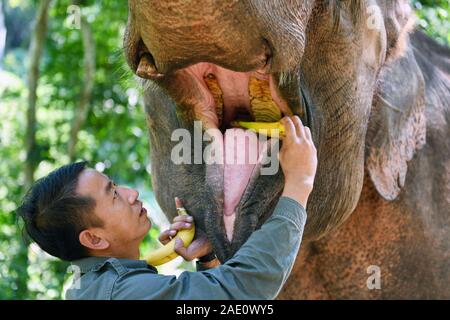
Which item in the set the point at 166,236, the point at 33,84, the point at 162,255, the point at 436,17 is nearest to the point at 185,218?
the point at 166,236

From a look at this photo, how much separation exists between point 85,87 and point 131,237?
208 inches

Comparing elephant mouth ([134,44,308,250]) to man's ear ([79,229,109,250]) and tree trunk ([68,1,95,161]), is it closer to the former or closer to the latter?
man's ear ([79,229,109,250])

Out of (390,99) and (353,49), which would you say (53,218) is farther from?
(390,99)

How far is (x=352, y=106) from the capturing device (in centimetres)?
368

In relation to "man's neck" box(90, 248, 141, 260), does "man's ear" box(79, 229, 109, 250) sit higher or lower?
higher

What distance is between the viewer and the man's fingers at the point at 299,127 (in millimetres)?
3151

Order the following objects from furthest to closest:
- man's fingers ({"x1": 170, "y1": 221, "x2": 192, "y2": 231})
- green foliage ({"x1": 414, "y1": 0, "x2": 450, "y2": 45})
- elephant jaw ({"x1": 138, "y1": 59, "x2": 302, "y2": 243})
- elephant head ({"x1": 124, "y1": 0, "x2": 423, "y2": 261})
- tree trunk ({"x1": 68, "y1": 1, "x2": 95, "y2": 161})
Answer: tree trunk ({"x1": 68, "y1": 1, "x2": 95, "y2": 161}), green foliage ({"x1": 414, "y1": 0, "x2": 450, "y2": 45}), man's fingers ({"x1": 170, "y1": 221, "x2": 192, "y2": 231}), elephant jaw ({"x1": 138, "y1": 59, "x2": 302, "y2": 243}), elephant head ({"x1": 124, "y1": 0, "x2": 423, "y2": 261})

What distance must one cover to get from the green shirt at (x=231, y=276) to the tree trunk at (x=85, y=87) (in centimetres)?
535

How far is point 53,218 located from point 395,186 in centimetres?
177

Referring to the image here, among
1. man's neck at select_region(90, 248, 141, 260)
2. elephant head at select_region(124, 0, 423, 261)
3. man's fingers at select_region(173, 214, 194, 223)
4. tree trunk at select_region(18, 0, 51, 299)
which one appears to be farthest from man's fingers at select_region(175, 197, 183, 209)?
tree trunk at select_region(18, 0, 51, 299)

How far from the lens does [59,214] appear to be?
303 cm

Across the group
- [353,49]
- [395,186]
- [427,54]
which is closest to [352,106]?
[353,49]

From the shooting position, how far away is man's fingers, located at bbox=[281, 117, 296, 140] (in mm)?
3133

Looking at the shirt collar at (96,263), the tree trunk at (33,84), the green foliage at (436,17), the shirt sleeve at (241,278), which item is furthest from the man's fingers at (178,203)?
the tree trunk at (33,84)
